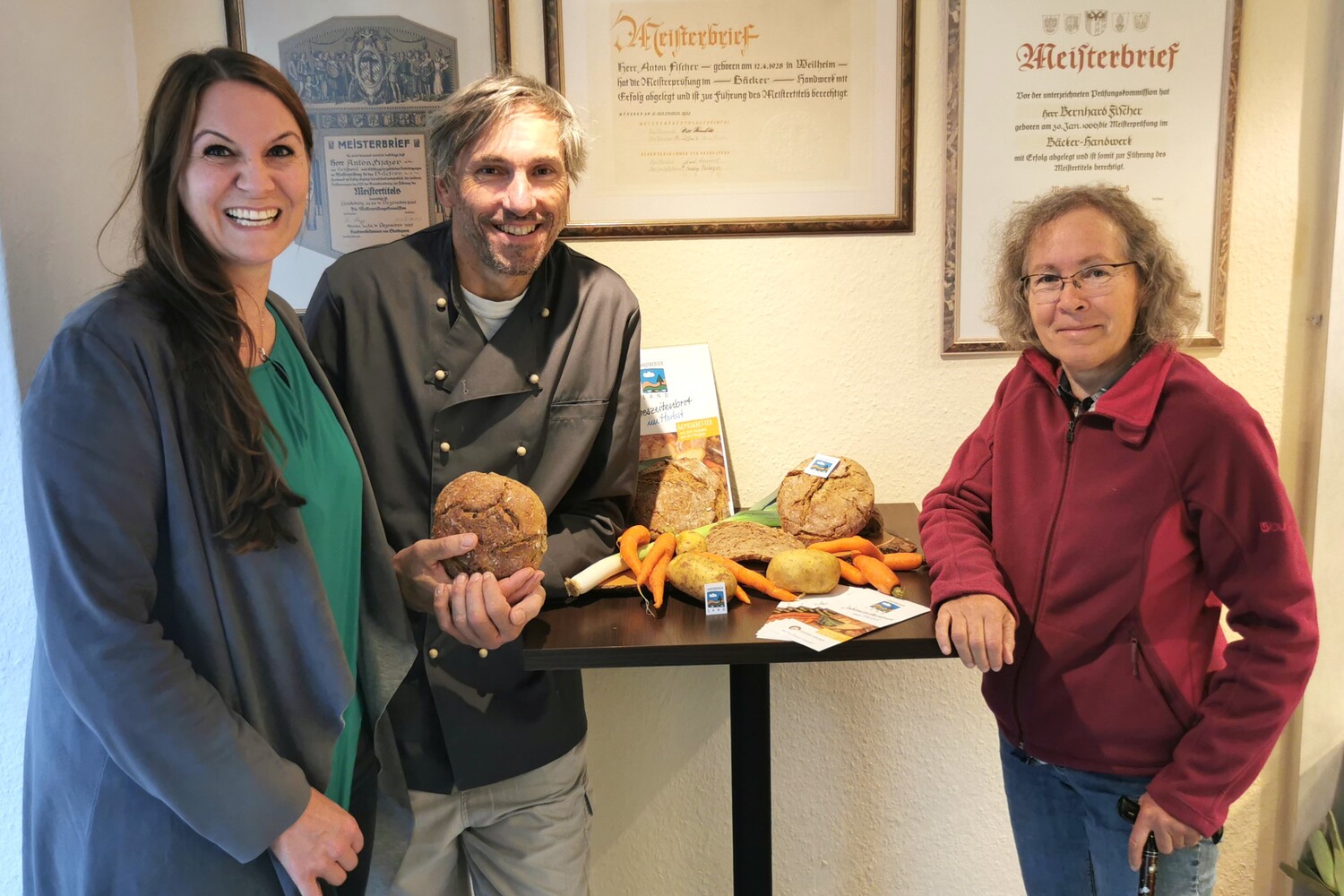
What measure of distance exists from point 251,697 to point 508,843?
723mm

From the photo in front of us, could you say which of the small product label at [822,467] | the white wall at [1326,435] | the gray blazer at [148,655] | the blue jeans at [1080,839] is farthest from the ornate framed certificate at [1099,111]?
the gray blazer at [148,655]

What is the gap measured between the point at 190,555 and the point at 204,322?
0.25 m

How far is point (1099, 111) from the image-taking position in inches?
75.5

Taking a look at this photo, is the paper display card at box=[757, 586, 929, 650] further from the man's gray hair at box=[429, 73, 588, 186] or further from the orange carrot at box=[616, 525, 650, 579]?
the man's gray hair at box=[429, 73, 588, 186]

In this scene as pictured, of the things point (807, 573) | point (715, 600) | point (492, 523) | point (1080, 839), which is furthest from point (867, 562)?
point (492, 523)

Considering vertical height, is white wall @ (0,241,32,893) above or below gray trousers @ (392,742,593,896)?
above

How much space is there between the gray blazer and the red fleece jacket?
0.88 metres

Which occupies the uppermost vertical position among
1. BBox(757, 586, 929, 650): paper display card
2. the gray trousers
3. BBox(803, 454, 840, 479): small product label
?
BBox(803, 454, 840, 479): small product label

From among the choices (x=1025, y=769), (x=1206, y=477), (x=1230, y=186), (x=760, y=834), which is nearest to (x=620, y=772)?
(x=760, y=834)

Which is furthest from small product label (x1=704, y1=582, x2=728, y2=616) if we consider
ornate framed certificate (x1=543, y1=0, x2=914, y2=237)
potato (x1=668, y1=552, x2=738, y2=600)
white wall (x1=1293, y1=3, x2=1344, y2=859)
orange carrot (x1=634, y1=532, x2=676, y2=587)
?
white wall (x1=1293, y1=3, x2=1344, y2=859)

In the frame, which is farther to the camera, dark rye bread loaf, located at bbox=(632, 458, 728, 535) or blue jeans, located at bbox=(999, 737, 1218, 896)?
dark rye bread loaf, located at bbox=(632, 458, 728, 535)

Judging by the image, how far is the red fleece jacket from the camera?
4.00 feet

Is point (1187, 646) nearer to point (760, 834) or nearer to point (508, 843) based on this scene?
point (760, 834)

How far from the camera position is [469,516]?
1.33m
